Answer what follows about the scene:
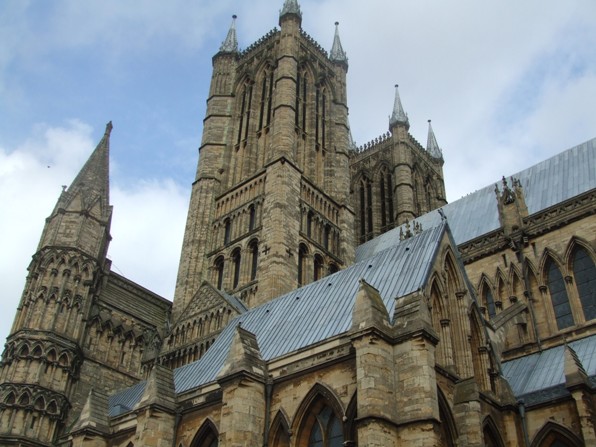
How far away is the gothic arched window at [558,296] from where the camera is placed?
2369 centimetres

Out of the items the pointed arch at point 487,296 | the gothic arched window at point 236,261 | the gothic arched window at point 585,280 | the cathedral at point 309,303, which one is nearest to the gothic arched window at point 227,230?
the cathedral at point 309,303

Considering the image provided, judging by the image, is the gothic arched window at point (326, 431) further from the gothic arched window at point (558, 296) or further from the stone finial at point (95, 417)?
the gothic arched window at point (558, 296)

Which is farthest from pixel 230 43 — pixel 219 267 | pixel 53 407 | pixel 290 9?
pixel 53 407

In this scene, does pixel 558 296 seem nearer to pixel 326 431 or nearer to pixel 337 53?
pixel 326 431

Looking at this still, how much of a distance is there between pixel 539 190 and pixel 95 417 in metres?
20.3

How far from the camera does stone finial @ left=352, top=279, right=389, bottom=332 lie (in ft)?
47.6

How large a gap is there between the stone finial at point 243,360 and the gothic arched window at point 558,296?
11898 millimetres

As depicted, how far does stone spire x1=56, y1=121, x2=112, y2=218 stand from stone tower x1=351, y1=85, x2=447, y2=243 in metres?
20.0

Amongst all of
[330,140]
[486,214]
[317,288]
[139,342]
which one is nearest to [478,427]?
[317,288]

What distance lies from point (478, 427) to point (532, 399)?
12.2 ft

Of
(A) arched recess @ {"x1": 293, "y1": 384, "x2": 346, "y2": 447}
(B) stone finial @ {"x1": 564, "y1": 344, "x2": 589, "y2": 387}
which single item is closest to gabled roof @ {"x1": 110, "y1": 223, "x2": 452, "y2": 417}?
(A) arched recess @ {"x1": 293, "y1": 384, "x2": 346, "y2": 447}

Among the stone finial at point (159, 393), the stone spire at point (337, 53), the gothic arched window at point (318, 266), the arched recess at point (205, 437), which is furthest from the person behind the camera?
the stone spire at point (337, 53)

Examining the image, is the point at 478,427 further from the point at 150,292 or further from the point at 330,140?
the point at 330,140

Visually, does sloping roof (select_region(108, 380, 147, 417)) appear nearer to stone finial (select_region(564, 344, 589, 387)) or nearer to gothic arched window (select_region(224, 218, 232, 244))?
gothic arched window (select_region(224, 218, 232, 244))
